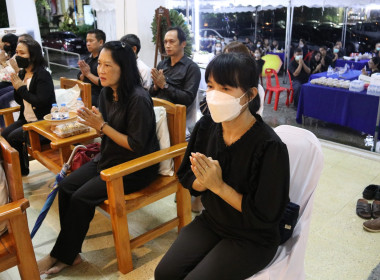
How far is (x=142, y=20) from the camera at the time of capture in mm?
5152

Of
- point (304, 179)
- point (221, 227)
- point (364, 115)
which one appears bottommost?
point (364, 115)

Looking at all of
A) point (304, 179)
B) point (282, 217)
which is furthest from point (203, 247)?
point (304, 179)

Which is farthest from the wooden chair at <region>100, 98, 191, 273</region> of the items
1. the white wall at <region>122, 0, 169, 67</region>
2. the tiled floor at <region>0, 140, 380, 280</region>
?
the white wall at <region>122, 0, 169, 67</region>

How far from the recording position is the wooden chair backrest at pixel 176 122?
2168 millimetres

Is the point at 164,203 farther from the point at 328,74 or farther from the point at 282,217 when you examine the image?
the point at 328,74

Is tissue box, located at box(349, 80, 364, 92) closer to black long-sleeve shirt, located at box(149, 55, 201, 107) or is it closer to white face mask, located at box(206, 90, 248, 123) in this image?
black long-sleeve shirt, located at box(149, 55, 201, 107)

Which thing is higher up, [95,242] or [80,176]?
[80,176]

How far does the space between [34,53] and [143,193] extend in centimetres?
170

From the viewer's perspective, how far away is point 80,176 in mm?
2150

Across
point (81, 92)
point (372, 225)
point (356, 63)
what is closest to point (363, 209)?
point (372, 225)

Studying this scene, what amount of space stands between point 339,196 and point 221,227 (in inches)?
71.6

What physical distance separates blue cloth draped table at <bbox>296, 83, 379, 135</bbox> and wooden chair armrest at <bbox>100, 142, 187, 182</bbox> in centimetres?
303

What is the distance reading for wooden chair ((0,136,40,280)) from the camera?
152 centimetres

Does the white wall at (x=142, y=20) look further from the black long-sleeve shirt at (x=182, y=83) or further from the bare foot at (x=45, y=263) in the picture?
the bare foot at (x=45, y=263)
